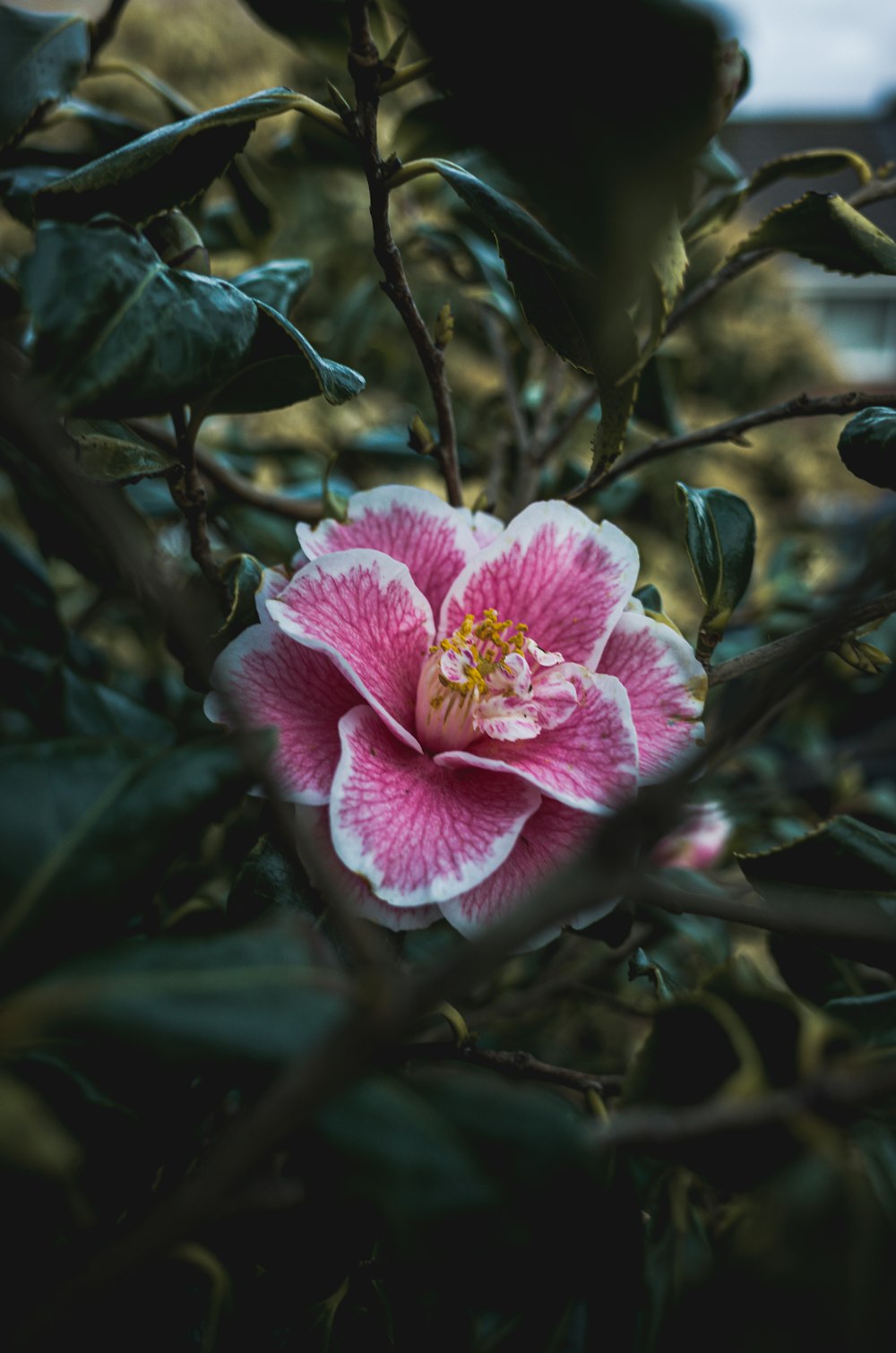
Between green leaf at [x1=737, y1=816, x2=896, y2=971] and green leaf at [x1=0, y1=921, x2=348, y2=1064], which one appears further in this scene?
green leaf at [x1=737, y1=816, x2=896, y2=971]

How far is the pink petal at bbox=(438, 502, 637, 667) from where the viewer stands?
1.83 feet

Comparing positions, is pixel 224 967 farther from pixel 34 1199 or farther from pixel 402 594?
pixel 402 594

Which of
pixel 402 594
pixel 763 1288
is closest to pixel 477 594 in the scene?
pixel 402 594

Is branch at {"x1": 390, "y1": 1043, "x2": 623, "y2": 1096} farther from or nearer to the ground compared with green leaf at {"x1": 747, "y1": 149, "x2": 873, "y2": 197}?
nearer to the ground

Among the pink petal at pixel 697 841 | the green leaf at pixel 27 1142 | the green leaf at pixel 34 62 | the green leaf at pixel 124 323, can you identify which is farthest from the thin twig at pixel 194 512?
the pink petal at pixel 697 841

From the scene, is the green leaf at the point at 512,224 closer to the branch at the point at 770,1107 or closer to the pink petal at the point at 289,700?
the pink petal at the point at 289,700

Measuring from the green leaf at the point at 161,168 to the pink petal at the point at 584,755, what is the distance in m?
0.34

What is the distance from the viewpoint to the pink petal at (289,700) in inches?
18.6

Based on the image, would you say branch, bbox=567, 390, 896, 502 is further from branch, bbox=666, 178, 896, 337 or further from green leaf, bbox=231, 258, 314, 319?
green leaf, bbox=231, 258, 314, 319

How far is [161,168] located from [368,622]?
273 millimetres

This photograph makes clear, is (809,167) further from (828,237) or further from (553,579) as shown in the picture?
(553,579)

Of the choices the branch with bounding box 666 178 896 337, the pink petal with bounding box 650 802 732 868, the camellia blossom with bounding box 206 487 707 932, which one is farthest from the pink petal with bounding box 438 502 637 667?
the pink petal with bounding box 650 802 732 868

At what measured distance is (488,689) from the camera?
0.55 meters

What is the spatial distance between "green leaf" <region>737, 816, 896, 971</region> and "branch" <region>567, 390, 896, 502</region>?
0.83ft
